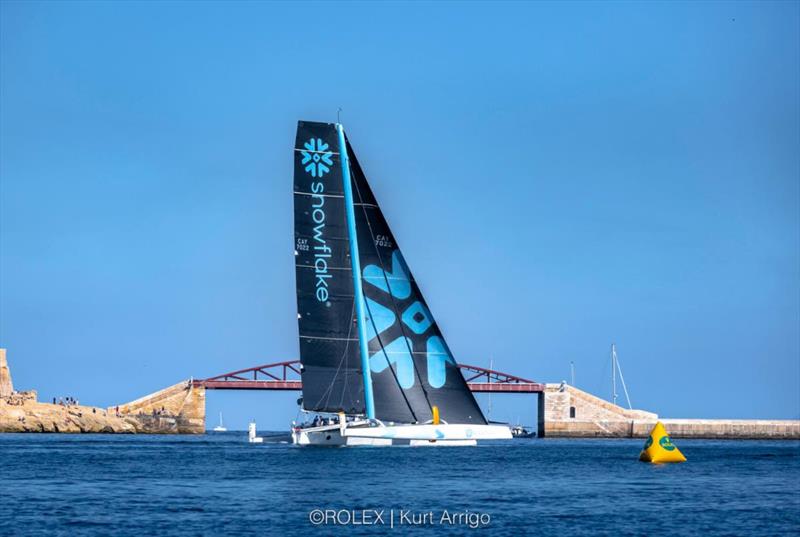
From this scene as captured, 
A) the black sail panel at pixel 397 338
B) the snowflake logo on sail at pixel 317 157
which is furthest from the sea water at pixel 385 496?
the snowflake logo on sail at pixel 317 157

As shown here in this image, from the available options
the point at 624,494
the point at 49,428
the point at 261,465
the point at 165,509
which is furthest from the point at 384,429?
the point at 49,428

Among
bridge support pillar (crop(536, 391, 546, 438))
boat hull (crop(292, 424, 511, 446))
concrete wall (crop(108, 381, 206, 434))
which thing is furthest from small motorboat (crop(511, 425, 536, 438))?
boat hull (crop(292, 424, 511, 446))

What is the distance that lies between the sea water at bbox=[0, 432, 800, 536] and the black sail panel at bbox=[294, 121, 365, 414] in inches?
181

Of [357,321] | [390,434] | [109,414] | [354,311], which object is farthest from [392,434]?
[109,414]

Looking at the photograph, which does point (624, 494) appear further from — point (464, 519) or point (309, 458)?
point (309, 458)

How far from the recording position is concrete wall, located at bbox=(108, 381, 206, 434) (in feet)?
458

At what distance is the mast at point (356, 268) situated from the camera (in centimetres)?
7038

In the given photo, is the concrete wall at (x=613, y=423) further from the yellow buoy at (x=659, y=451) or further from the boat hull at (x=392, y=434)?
the yellow buoy at (x=659, y=451)

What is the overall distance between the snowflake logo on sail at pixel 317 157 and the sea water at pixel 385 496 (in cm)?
1459

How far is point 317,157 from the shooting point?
70625 millimetres

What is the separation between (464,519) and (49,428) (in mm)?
94166

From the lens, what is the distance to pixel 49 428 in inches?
4914

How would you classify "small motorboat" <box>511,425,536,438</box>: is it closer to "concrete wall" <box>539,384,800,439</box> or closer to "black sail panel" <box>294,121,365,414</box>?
"concrete wall" <box>539,384,800,439</box>

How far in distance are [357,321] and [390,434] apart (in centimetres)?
648
